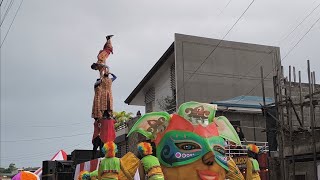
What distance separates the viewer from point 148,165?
6.40m

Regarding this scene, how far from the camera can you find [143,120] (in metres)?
7.43

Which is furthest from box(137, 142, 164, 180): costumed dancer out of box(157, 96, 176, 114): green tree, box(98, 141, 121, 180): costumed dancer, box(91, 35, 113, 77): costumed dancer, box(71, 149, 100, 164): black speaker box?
box(157, 96, 176, 114): green tree

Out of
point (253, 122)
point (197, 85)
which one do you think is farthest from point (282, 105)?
point (197, 85)

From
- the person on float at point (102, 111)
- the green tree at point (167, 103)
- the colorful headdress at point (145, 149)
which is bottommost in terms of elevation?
the colorful headdress at point (145, 149)

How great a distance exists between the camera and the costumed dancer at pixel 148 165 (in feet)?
20.7

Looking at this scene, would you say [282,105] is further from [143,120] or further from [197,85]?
[197,85]

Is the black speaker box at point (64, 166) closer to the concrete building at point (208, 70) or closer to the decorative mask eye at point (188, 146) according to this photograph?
the decorative mask eye at point (188, 146)

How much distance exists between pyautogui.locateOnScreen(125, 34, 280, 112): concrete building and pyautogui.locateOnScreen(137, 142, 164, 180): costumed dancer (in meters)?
13.7

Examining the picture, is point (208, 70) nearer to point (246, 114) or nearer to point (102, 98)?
point (246, 114)

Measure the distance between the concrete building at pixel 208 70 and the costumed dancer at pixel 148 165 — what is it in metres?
13.7

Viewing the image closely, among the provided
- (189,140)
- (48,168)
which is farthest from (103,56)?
(189,140)

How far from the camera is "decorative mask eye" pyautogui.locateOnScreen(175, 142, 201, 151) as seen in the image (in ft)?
22.5

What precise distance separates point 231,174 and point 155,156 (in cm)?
131

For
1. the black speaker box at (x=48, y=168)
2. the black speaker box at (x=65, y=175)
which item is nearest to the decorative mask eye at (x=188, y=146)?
the black speaker box at (x=65, y=175)
